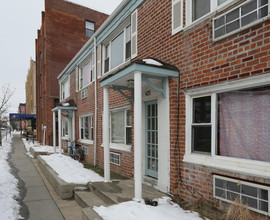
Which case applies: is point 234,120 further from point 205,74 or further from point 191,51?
point 191,51

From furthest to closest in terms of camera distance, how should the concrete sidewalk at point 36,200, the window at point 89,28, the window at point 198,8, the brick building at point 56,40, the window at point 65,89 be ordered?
the window at point 89,28
the brick building at point 56,40
the window at point 65,89
the concrete sidewalk at point 36,200
the window at point 198,8

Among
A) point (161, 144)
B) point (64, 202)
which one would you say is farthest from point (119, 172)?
point (161, 144)

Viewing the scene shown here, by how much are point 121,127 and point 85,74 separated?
523 cm

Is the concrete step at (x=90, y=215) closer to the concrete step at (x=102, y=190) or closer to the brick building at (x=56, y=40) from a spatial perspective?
the concrete step at (x=102, y=190)

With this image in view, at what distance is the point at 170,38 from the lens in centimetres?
483

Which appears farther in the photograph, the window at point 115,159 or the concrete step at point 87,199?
the window at point 115,159

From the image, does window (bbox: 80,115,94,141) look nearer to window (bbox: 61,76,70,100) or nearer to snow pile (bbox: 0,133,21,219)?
snow pile (bbox: 0,133,21,219)

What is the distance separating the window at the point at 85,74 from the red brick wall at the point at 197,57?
5.58 m

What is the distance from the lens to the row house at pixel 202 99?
10.3 feet

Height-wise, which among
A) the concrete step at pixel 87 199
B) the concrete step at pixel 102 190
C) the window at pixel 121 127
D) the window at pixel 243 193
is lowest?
the concrete step at pixel 87 199

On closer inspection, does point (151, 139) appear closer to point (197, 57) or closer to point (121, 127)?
point (121, 127)

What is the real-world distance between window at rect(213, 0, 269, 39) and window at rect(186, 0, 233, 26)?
0.39m

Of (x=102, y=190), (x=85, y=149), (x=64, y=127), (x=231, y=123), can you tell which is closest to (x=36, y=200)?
(x=102, y=190)

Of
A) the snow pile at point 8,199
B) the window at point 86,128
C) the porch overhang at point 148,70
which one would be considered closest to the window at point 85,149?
the window at point 86,128
